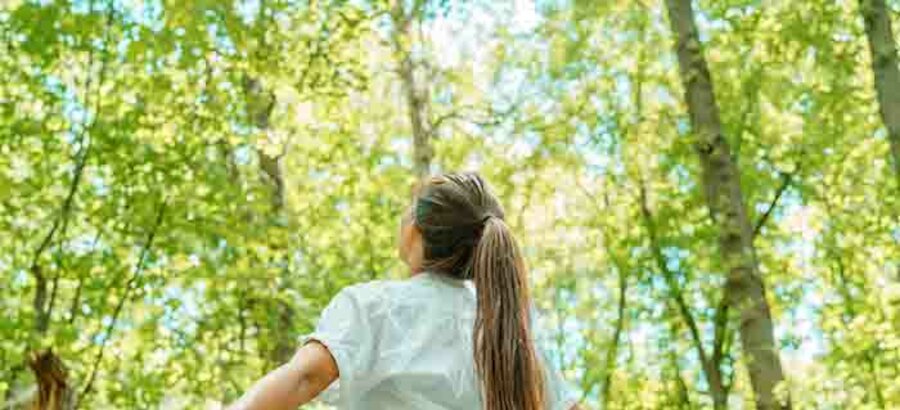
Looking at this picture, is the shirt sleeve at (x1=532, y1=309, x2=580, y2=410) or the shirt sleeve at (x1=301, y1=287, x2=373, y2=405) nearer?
the shirt sleeve at (x1=301, y1=287, x2=373, y2=405)

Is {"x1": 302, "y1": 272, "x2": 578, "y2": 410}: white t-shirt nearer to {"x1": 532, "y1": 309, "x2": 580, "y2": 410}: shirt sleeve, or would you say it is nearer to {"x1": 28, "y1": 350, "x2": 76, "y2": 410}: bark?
{"x1": 532, "y1": 309, "x2": 580, "y2": 410}: shirt sleeve

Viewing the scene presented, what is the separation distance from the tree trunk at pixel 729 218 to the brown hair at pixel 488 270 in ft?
24.0

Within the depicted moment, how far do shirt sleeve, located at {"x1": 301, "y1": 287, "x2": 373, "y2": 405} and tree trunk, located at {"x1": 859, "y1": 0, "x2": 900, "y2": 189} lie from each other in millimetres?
6300

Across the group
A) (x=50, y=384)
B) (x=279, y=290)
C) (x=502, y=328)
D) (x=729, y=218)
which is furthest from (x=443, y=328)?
(x=279, y=290)

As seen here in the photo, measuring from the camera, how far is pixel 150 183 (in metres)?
11.2

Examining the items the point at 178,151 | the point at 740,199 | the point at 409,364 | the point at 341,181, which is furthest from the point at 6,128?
the point at 409,364

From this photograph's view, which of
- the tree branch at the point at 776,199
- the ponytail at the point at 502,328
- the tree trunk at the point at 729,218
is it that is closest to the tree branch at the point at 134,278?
the tree trunk at the point at 729,218

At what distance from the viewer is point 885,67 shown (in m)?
8.45

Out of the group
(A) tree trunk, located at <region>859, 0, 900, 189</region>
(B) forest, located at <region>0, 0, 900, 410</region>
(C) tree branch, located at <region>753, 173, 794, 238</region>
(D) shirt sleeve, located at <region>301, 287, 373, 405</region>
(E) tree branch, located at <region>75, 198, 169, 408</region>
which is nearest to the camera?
(D) shirt sleeve, located at <region>301, 287, 373, 405</region>

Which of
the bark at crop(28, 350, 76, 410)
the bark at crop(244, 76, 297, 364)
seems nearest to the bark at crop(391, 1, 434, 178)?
the bark at crop(244, 76, 297, 364)

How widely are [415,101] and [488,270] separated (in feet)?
42.2

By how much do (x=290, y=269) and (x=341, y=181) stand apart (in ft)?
8.98

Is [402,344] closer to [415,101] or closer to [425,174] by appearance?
[425,174]

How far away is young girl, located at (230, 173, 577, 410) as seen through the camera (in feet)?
8.68
